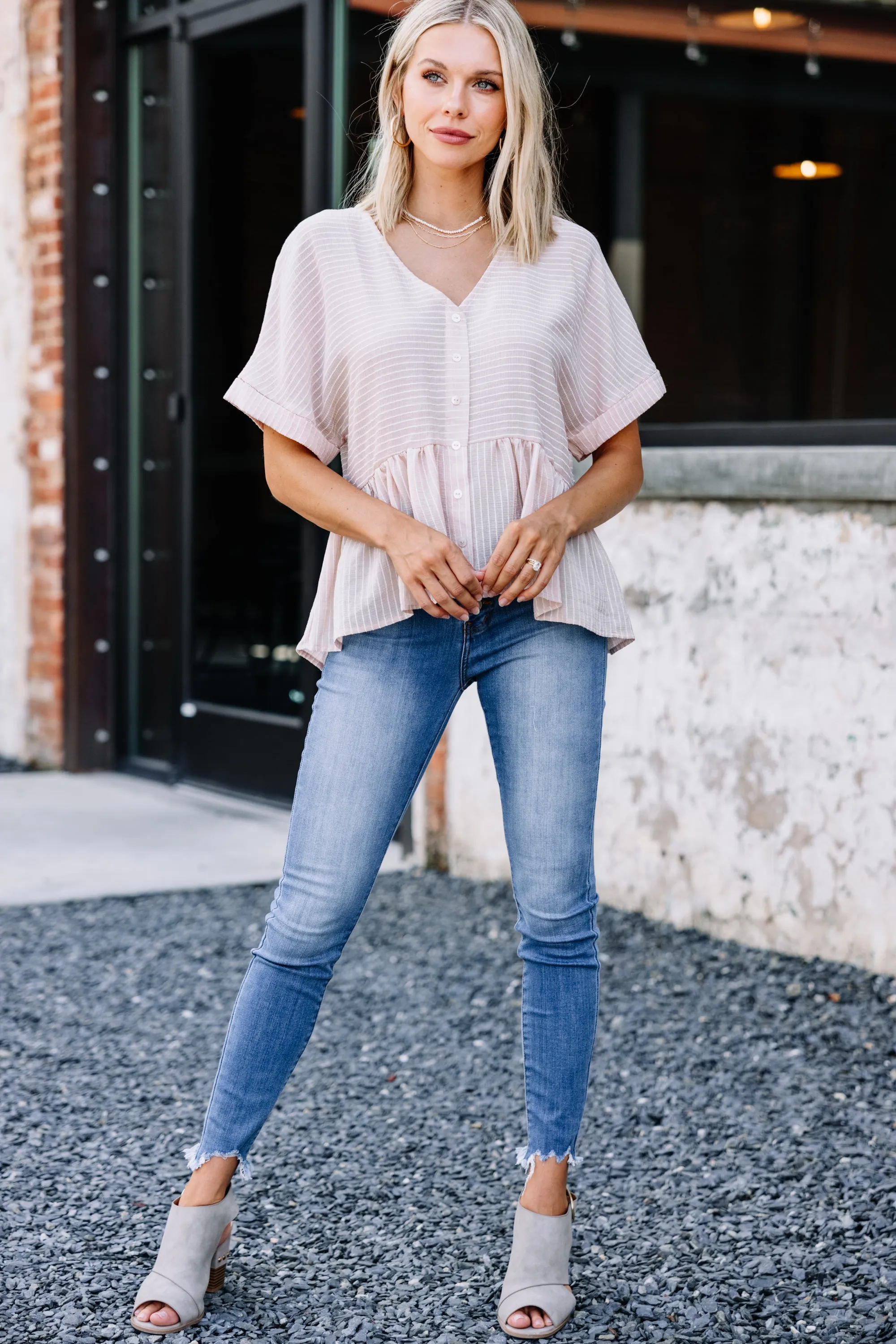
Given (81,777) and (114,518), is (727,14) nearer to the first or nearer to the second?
(114,518)

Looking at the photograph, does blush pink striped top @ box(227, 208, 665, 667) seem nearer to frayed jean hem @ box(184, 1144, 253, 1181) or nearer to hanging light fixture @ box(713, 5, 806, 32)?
frayed jean hem @ box(184, 1144, 253, 1181)

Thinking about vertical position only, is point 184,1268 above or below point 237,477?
below

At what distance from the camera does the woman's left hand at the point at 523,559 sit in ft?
6.61

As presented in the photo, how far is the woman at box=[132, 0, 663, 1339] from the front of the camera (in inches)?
82.1

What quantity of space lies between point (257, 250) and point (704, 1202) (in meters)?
4.25

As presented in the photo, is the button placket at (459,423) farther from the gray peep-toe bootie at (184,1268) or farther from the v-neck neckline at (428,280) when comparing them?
the gray peep-toe bootie at (184,1268)

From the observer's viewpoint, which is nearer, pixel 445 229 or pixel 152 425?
pixel 445 229

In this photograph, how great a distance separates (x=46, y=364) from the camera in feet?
21.1

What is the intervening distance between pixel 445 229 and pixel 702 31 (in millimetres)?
7507

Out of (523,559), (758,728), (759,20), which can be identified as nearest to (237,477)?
(758,728)

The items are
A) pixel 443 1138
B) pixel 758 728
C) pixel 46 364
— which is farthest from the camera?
pixel 46 364

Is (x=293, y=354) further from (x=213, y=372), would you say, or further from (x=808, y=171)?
(x=808, y=171)

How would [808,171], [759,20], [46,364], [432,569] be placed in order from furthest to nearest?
[808,171] → [759,20] → [46,364] → [432,569]

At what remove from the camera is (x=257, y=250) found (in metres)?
5.87
